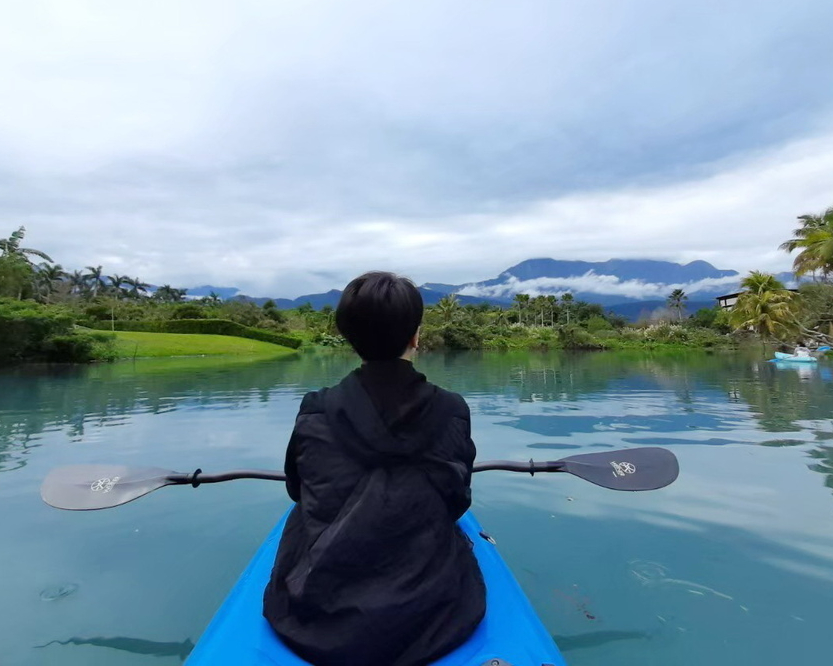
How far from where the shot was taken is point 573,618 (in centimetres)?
296

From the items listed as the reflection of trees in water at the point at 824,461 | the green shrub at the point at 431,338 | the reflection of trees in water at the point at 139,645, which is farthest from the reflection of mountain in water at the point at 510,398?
the green shrub at the point at 431,338

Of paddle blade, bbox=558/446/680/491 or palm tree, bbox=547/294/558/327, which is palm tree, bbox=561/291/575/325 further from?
paddle blade, bbox=558/446/680/491

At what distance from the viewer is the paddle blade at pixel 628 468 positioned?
10.3 ft

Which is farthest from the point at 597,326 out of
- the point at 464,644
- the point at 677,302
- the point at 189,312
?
the point at 464,644

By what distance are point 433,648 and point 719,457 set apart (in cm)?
632

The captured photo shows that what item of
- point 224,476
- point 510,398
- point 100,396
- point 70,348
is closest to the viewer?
point 224,476

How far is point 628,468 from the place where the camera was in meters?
3.21

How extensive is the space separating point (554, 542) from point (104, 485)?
3163 millimetres

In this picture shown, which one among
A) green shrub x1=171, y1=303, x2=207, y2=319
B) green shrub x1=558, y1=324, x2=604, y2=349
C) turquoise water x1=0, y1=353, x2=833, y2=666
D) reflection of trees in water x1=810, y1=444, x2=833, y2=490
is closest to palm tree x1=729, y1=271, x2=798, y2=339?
green shrub x1=558, y1=324, x2=604, y2=349

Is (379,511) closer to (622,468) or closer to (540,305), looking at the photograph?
(622,468)

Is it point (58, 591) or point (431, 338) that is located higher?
point (431, 338)

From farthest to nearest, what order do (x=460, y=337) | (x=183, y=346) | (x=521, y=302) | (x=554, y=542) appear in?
(x=521, y=302) → (x=460, y=337) → (x=183, y=346) → (x=554, y=542)

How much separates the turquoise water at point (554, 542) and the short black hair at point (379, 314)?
204cm

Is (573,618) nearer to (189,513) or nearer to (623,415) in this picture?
(189,513)
